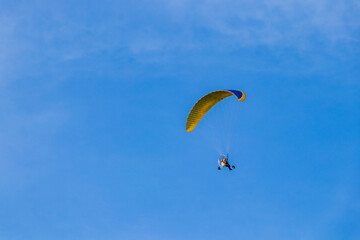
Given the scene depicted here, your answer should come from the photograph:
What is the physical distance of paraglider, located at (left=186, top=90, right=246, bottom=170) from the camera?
2333 inches

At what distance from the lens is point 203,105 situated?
61094mm

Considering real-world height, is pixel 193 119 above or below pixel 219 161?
above

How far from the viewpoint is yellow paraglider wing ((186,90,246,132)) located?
2359 inches

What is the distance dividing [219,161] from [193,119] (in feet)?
17.7

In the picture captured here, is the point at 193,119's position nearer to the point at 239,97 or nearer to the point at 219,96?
the point at 219,96

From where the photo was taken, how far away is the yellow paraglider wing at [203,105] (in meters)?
59.9

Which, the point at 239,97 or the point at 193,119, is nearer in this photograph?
the point at 239,97

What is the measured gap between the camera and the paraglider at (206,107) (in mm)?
59256

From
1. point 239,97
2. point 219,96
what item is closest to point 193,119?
point 219,96

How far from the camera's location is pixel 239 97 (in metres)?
56.2

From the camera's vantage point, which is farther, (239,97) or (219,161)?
(219,161)

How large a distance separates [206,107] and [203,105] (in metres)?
0.60

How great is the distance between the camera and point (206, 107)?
6156cm

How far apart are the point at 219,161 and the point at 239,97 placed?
7477 millimetres
